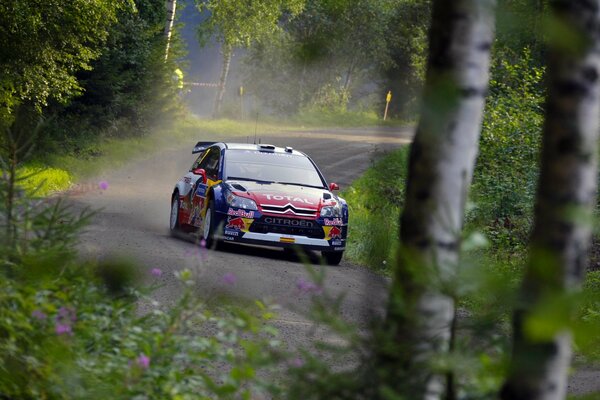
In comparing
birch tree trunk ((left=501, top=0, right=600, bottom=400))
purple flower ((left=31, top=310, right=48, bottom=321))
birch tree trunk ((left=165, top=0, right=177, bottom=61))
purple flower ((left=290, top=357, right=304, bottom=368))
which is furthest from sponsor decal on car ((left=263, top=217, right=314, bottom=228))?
birch tree trunk ((left=165, top=0, right=177, bottom=61))

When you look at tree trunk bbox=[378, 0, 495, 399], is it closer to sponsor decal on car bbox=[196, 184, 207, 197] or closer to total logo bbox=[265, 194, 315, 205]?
total logo bbox=[265, 194, 315, 205]

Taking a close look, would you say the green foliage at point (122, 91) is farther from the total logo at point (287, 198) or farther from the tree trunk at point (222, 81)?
the tree trunk at point (222, 81)

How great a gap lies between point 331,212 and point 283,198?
2.35ft

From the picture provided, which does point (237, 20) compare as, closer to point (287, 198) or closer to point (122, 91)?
point (122, 91)

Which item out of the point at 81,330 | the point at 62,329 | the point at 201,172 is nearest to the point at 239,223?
the point at 201,172

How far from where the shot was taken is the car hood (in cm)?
1591

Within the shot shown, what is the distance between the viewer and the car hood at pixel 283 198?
15906 millimetres

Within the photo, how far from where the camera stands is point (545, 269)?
3.00 metres

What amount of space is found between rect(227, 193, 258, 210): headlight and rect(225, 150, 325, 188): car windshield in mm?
845

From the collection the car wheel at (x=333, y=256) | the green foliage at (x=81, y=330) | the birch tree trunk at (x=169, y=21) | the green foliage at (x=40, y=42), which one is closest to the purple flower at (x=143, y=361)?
the green foliage at (x=81, y=330)

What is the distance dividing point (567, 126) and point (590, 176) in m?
0.15

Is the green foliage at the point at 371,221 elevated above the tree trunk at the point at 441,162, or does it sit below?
below

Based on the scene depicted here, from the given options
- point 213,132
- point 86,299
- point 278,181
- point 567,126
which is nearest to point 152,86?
point 213,132

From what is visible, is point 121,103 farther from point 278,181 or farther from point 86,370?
point 86,370
